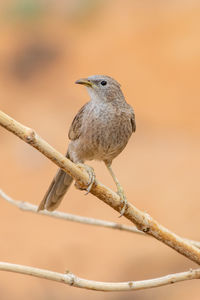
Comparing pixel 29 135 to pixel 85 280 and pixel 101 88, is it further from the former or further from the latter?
pixel 101 88

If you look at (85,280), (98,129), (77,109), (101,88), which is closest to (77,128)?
(98,129)

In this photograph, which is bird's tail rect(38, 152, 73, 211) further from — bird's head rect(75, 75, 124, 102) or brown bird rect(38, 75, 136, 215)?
bird's head rect(75, 75, 124, 102)

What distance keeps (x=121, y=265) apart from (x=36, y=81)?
7.62m

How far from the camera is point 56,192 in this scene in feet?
17.0

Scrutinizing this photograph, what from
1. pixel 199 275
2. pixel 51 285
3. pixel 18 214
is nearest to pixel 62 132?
pixel 18 214

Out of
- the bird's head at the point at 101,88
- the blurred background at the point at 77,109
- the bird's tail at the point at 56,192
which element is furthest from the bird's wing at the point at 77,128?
the blurred background at the point at 77,109

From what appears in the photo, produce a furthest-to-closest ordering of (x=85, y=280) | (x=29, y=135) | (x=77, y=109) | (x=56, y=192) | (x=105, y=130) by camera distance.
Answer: (x=77, y=109)
(x=56, y=192)
(x=105, y=130)
(x=85, y=280)
(x=29, y=135)

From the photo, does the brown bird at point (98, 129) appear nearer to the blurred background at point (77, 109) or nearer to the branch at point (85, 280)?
the branch at point (85, 280)

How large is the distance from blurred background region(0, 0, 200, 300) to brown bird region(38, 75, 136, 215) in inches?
149

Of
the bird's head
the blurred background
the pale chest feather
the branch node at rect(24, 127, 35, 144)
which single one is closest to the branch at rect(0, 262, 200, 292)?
the branch node at rect(24, 127, 35, 144)

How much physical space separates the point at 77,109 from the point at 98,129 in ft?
29.2

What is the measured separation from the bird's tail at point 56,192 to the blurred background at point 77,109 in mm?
3648

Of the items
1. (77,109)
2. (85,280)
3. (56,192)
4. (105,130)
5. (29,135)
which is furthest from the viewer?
(77,109)

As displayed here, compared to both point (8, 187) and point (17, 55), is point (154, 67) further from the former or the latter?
point (8, 187)
